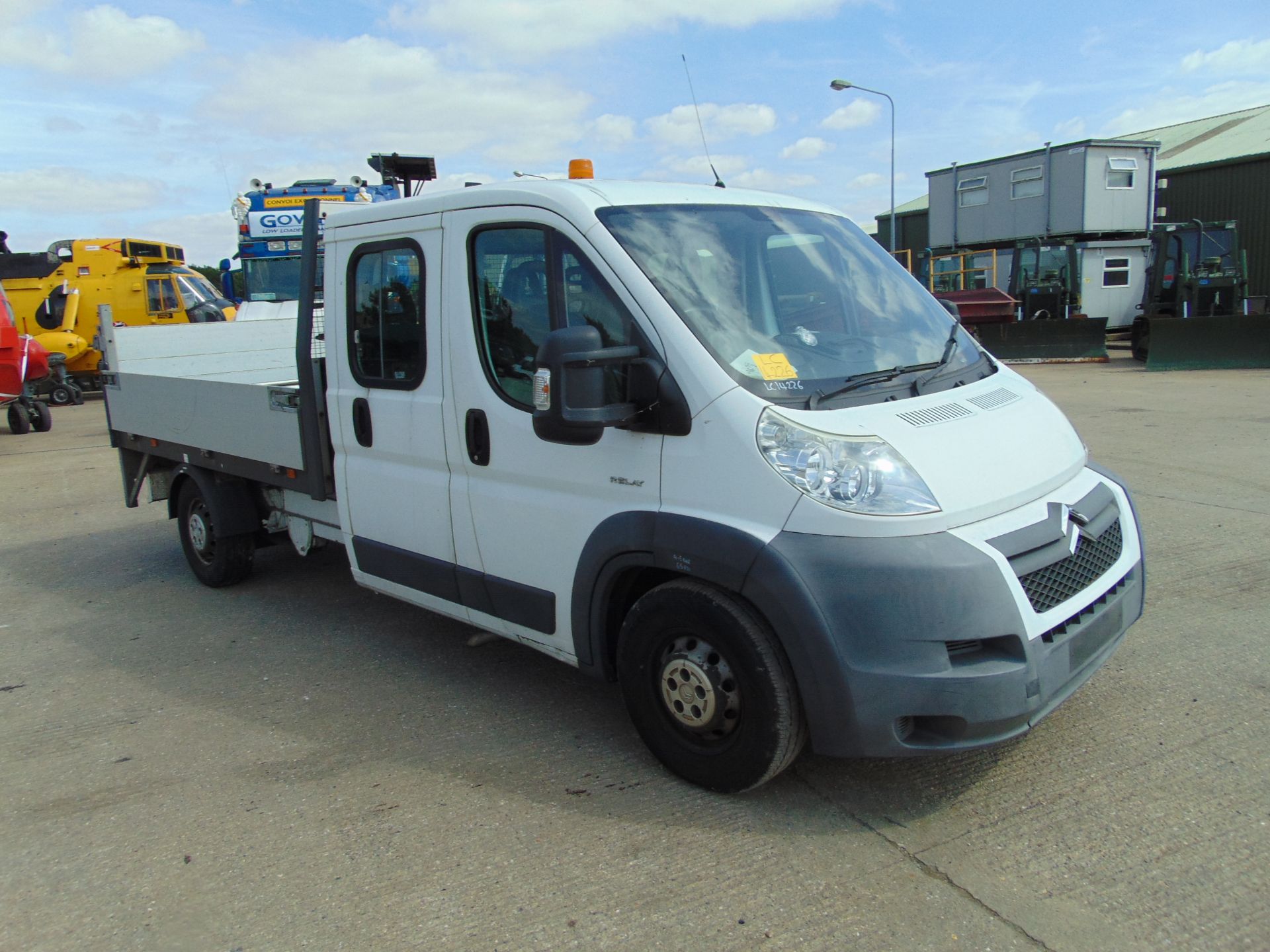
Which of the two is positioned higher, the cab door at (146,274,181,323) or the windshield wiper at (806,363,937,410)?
the cab door at (146,274,181,323)

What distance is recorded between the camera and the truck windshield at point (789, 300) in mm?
3258

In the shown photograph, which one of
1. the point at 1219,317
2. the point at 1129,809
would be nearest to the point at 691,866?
the point at 1129,809

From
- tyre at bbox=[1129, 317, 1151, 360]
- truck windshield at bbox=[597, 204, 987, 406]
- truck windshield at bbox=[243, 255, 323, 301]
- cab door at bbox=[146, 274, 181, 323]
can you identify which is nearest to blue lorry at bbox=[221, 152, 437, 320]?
truck windshield at bbox=[243, 255, 323, 301]

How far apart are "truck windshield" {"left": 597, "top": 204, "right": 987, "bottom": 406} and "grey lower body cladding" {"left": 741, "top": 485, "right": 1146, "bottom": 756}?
1.89 ft

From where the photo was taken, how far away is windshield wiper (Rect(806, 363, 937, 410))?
3.13 meters

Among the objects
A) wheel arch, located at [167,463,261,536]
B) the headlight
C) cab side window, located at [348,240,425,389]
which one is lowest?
wheel arch, located at [167,463,261,536]

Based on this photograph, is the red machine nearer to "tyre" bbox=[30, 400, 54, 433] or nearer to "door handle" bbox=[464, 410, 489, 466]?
"tyre" bbox=[30, 400, 54, 433]

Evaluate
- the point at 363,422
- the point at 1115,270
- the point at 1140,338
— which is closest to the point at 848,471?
the point at 363,422

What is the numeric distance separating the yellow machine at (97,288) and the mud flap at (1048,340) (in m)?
15.7

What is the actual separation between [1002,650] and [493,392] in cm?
206

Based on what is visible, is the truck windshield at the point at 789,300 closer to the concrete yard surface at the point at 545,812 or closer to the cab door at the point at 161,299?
the concrete yard surface at the point at 545,812

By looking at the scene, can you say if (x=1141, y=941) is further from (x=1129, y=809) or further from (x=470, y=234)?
(x=470, y=234)

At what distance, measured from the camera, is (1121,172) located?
23.4 metres

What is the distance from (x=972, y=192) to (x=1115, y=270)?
15.6 ft
